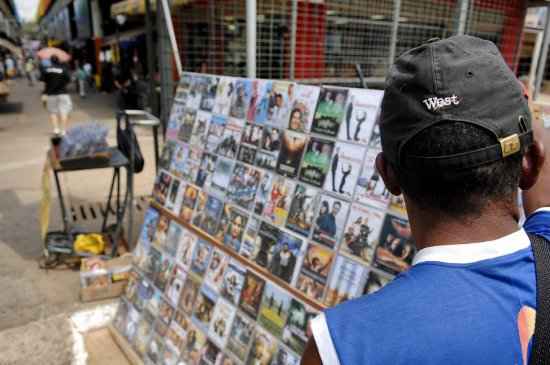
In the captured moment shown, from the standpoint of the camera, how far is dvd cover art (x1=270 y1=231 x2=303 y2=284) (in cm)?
205

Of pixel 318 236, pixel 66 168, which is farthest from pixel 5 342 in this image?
pixel 318 236

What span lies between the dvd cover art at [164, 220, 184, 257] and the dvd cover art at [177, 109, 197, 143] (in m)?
0.59

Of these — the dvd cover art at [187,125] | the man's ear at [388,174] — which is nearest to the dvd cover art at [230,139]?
the dvd cover art at [187,125]

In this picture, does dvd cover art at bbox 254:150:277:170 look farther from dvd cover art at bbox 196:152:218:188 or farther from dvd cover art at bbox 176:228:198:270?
dvd cover art at bbox 176:228:198:270

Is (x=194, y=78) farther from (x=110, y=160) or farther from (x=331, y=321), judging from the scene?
(x=331, y=321)

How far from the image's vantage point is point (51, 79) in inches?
350

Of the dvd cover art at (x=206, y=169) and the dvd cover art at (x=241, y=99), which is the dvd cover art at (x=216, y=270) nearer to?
the dvd cover art at (x=206, y=169)

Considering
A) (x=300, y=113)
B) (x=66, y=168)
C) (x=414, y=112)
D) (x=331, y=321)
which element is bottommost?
(x=66, y=168)

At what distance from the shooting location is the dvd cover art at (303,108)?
212 cm

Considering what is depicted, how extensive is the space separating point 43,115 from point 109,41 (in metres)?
8.10

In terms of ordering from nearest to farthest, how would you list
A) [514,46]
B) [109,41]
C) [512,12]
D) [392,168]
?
[392,168] → [512,12] → [514,46] → [109,41]

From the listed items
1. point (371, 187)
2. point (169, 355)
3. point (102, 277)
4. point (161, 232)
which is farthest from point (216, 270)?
point (102, 277)

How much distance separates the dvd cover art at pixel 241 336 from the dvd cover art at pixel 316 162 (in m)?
0.77

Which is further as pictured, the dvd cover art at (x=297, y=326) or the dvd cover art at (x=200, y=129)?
the dvd cover art at (x=200, y=129)
